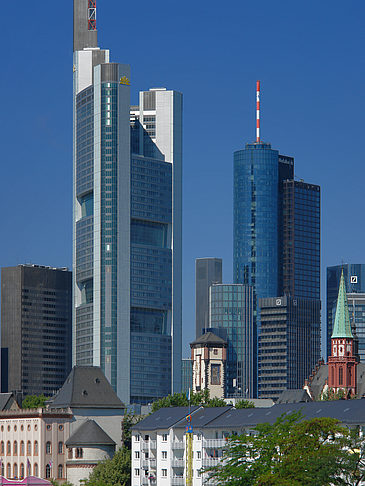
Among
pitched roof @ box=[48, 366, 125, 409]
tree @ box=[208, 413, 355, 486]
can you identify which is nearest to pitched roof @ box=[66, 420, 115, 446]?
pitched roof @ box=[48, 366, 125, 409]

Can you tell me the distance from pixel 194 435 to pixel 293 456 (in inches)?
1916

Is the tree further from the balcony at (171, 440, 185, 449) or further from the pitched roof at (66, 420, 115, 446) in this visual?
the pitched roof at (66, 420, 115, 446)

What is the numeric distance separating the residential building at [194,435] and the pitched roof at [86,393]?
18.6 metres

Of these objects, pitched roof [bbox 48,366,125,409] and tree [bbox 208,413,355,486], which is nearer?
tree [bbox 208,413,355,486]

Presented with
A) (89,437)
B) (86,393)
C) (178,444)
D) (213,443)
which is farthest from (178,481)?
(86,393)

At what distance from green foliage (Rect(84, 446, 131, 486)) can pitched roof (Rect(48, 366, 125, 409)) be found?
17.7 meters

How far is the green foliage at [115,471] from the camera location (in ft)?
553

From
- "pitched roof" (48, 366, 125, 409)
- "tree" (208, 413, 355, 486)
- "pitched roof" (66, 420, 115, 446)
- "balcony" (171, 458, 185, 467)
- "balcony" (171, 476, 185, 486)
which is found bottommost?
"balcony" (171, 476, 185, 486)

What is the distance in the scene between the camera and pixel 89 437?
184 metres

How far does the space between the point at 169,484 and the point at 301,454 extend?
51.4 meters

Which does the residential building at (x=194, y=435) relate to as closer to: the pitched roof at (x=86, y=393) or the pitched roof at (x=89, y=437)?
the pitched roof at (x=89, y=437)

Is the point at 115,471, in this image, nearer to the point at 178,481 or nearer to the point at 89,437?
the point at 178,481

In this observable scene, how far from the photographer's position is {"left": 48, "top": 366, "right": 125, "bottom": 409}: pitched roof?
19200 cm

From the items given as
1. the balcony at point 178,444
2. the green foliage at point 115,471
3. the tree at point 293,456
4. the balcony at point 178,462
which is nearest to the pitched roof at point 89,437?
the green foliage at point 115,471
